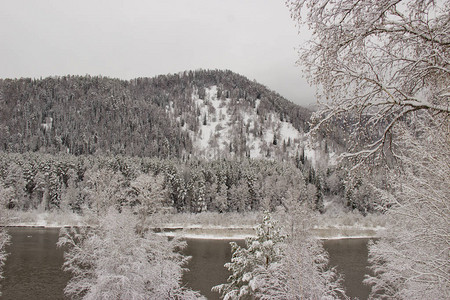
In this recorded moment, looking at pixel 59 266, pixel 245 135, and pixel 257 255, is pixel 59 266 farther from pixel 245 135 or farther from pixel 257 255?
pixel 245 135

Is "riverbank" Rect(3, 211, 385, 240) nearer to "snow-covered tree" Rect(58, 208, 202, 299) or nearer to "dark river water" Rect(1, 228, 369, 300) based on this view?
"dark river water" Rect(1, 228, 369, 300)

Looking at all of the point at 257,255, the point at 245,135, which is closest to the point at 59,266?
the point at 257,255

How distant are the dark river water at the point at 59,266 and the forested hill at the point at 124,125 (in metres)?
98.5

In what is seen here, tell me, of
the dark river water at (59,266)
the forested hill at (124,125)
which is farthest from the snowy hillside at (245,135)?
the dark river water at (59,266)

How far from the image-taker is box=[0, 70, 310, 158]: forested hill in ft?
460

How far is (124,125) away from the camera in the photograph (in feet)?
525

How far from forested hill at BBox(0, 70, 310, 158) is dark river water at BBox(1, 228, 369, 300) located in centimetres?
9845

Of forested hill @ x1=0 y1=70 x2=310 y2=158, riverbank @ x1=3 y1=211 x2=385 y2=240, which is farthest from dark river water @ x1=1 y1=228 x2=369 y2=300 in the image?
forested hill @ x1=0 y1=70 x2=310 y2=158

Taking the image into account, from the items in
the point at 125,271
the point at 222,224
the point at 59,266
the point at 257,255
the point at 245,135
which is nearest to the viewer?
the point at 125,271

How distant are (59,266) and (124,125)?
13951cm

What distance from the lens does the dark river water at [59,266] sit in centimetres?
2306

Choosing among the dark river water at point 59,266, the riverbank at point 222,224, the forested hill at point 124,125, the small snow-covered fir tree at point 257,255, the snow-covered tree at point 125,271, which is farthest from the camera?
the forested hill at point 124,125

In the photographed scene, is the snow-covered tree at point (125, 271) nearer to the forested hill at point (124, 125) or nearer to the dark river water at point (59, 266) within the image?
the dark river water at point (59, 266)

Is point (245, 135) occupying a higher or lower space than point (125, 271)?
higher
